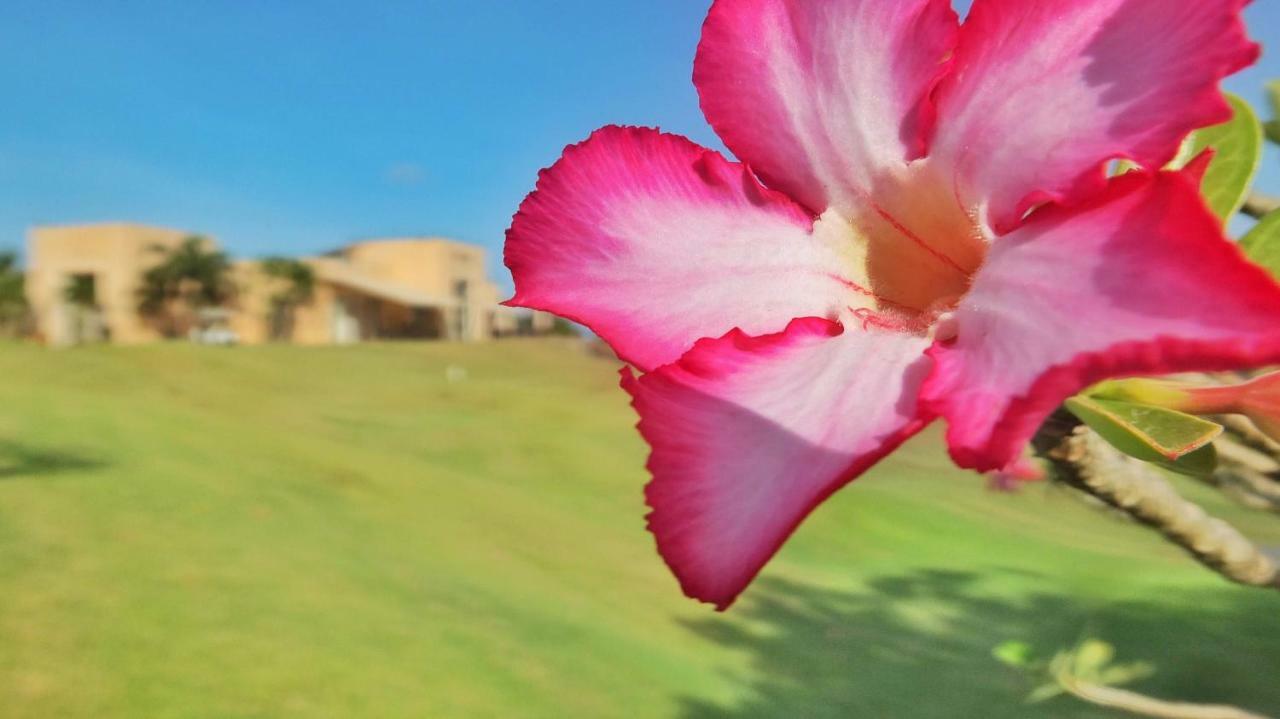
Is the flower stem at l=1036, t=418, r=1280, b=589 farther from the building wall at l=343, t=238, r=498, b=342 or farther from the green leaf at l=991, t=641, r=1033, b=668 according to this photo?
the building wall at l=343, t=238, r=498, b=342

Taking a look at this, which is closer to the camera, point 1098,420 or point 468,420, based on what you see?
point 1098,420

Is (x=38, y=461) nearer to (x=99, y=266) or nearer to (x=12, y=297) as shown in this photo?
(x=12, y=297)

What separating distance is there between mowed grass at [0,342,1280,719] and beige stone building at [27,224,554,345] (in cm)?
1697

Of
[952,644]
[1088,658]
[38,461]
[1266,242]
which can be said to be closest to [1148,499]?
[1266,242]

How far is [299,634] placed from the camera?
286 cm

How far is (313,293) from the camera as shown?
26625mm

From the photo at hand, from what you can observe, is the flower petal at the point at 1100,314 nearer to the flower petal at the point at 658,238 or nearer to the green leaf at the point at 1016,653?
the flower petal at the point at 658,238

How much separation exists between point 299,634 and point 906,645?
6.20 ft

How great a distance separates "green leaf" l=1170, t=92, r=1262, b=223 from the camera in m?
0.28

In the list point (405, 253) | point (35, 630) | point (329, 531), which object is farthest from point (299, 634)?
point (405, 253)

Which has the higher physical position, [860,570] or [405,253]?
[405,253]

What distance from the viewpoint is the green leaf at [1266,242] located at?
28cm

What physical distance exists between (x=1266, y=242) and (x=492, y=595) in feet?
11.7

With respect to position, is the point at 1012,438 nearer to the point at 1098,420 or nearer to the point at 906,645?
the point at 1098,420
